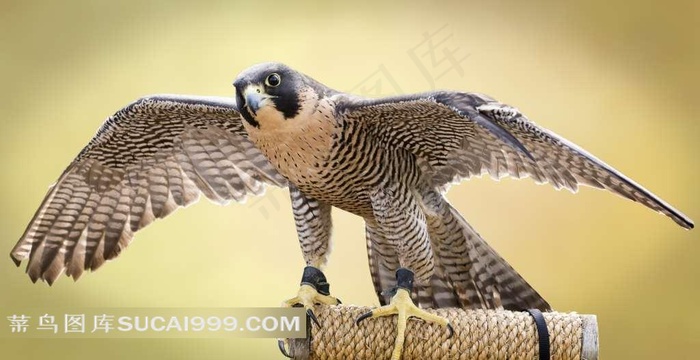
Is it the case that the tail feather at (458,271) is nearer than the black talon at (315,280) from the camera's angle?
No

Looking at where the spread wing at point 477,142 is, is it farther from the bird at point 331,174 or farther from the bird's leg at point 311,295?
the bird's leg at point 311,295

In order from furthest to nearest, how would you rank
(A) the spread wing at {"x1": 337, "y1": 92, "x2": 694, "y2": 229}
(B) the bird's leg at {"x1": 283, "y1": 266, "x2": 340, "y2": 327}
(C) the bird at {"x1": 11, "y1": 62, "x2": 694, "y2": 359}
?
1. (B) the bird's leg at {"x1": 283, "y1": 266, "x2": 340, "y2": 327}
2. (C) the bird at {"x1": 11, "y1": 62, "x2": 694, "y2": 359}
3. (A) the spread wing at {"x1": 337, "y1": 92, "x2": 694, "y2": 229}

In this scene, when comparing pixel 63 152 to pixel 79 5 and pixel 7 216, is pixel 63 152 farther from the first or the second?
pixel 79 5

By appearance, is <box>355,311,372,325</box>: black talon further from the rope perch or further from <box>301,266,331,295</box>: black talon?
<box>301,266,331,295</box>: black talon

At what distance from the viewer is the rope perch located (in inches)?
92.7

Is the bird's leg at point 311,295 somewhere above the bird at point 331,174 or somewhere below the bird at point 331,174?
below

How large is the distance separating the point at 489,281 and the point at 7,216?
2.22 m

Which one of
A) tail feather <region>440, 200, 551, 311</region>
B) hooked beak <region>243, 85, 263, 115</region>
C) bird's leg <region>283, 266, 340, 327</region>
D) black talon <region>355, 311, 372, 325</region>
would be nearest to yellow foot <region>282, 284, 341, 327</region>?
bird's leg <region>283, 266, 340, 327</region>

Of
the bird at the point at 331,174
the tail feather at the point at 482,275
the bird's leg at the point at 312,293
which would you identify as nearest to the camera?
the bird at the point at 331,174

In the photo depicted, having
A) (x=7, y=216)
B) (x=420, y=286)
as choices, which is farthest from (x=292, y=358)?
(x=7, y=216)

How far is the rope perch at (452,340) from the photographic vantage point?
236cm

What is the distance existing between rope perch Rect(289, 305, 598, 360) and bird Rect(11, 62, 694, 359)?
0.04 m

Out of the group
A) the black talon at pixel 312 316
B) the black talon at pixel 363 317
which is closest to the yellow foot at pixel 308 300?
the black talon at pixel 312 316

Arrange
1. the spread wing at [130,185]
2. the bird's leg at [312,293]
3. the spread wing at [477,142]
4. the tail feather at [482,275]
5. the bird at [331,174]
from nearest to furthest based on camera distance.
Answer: the spread wing at [477,142] < the bird at [331,174] < the bird's leg at [312,293] < the tail feather at [482,275] < the spread wing at [130,185]
